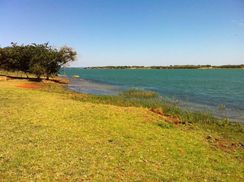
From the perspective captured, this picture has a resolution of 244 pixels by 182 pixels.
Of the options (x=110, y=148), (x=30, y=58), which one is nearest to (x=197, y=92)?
(x=30, y=58)

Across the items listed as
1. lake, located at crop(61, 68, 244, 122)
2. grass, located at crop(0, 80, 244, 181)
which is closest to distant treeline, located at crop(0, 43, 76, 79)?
lake, located at crop(61, 68, 244, 122)

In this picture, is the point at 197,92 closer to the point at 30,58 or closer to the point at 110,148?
the point at 30,58

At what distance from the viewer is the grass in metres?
10.9

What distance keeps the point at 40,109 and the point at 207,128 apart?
11.6 m

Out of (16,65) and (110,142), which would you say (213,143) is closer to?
(110,142)

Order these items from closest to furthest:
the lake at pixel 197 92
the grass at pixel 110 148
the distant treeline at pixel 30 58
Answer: the grass at pixel 110 148, the lake at pixel 197 92, the distant treeline at pixel 30 58

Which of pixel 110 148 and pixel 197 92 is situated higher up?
pixel 110 148

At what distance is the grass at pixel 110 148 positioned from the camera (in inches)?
429

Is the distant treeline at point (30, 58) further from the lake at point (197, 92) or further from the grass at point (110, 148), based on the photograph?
the grass at point (110, 148)

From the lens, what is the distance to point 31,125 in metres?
16.8

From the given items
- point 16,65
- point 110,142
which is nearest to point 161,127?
point 110,142

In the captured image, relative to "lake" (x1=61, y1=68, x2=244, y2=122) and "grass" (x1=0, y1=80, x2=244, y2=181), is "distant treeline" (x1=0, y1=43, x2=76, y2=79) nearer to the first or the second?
"lake" (x1=61, y1=68, x2=244, y2=122)

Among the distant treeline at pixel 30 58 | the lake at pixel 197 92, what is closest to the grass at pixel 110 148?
the lake at pixel 197 92

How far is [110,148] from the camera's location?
13.6 m
